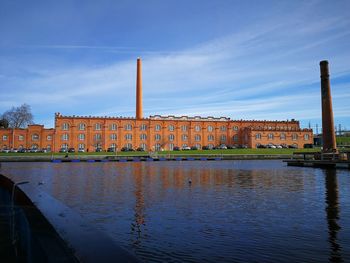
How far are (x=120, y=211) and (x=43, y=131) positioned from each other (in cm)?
7137

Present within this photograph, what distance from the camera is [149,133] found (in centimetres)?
8150

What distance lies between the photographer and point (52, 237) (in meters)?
4.31

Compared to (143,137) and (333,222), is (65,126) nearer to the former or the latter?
(143,137)

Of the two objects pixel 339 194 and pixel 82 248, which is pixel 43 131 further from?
pixel 82 248

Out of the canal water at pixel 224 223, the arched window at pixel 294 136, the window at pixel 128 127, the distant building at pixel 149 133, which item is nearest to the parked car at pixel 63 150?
the distant building at pixel 149 133

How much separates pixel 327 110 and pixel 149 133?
51.3 meters

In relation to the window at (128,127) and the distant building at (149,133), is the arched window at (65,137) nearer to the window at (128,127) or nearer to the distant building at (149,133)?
the distant building at (149,133)

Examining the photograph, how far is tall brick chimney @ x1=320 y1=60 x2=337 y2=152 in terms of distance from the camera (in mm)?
35906

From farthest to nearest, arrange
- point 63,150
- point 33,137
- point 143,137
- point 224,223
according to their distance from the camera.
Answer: point 143,137
point 33,137
point 63,150
point 224,223

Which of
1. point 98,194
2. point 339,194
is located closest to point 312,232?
point 339,194

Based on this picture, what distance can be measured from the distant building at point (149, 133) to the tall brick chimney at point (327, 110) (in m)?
48.8

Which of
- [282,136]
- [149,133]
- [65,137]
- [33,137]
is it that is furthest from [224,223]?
[282,136]

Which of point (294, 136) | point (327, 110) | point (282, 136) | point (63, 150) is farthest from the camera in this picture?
point (294, 136)

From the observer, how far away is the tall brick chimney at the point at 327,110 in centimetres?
3591
